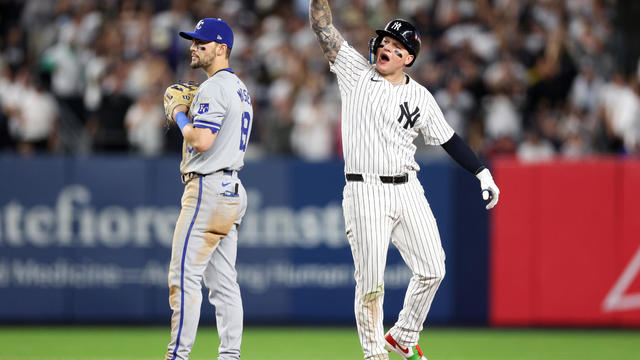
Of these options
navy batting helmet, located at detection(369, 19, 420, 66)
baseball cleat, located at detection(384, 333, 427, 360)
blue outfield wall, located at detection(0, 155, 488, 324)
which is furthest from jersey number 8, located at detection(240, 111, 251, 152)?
blue outfield wall, located at detection(0, 155, 488, 324)

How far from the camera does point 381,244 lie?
6.65 m

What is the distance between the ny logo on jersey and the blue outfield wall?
14.8 ft

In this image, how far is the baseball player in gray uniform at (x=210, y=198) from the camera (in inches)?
246

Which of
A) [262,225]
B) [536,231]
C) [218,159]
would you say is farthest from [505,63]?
[218,159]

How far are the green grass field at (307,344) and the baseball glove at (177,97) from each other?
10.0 feet

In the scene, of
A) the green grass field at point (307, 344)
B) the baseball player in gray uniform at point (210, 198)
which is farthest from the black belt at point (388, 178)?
the green grass field at point (307, 344)

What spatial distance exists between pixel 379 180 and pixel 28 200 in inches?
233

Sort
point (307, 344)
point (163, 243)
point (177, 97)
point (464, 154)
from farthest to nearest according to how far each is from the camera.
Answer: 1. point (163, 243)
2. point (307, 344)
3. point (464, 154)
4. point (177, 97)

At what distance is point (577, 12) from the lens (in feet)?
53.8

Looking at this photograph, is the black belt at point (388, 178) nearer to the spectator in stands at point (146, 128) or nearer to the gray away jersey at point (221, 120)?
the gray away jersey at point (221, 120)

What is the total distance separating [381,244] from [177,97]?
1.80 m

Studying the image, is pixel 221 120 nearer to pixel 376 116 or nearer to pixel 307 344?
pixel 376 116

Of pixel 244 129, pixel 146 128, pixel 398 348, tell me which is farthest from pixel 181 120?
pixel 146 128

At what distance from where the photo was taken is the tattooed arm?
22.3 feet
